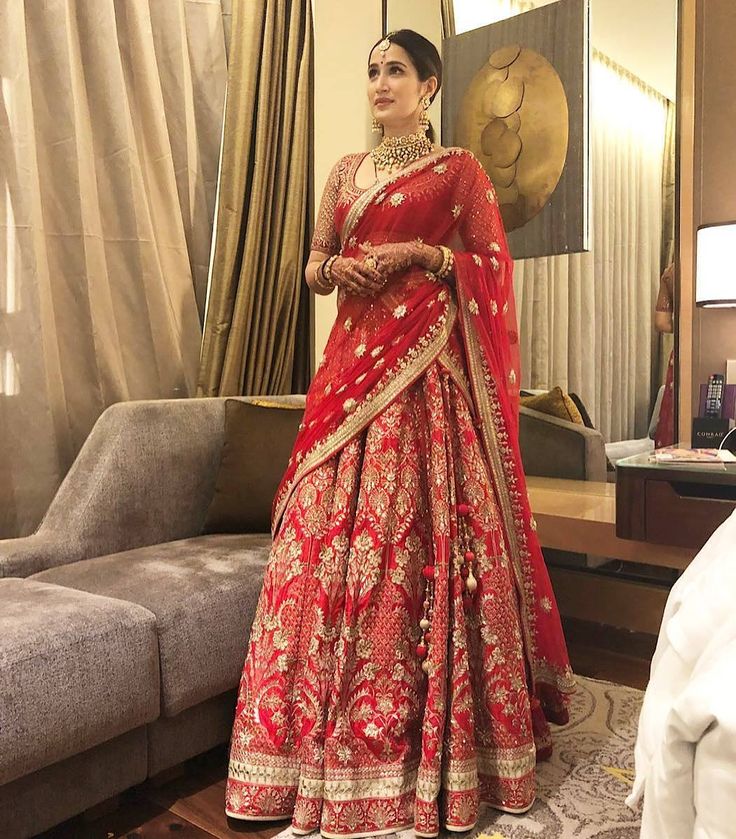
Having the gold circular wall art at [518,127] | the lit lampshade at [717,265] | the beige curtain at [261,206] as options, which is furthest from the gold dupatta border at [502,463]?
the beige curtain at [261,206]

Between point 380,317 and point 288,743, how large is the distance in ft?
2.91

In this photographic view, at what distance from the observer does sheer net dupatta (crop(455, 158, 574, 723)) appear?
175 centimetres

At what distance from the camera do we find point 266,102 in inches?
110

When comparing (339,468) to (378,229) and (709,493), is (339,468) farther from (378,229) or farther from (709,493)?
(709,493)

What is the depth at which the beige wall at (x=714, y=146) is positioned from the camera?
2.25 metres

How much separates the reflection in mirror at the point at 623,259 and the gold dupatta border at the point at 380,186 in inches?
32.4

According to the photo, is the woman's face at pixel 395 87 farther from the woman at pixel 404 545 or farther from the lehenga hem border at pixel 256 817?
the lehenga hem border at pixel 256 817

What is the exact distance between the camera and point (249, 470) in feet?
7.50

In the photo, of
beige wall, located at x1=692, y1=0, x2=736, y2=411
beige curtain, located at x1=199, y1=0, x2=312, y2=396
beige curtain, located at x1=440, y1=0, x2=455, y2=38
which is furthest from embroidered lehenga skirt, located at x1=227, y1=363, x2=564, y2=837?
beige curtain, located at x1=440, y1=0, x2=455, y2=38

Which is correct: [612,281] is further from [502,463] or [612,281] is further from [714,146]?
[502,463]

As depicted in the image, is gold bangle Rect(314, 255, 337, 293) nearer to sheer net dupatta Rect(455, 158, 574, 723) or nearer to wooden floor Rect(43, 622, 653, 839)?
sheer net dupatta Rect(455, 158, 574, 723)

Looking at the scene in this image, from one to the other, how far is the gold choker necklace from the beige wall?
3.09 feet

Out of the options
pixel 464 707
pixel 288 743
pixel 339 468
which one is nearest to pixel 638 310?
pixel 339 468

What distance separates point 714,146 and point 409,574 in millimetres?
1544
